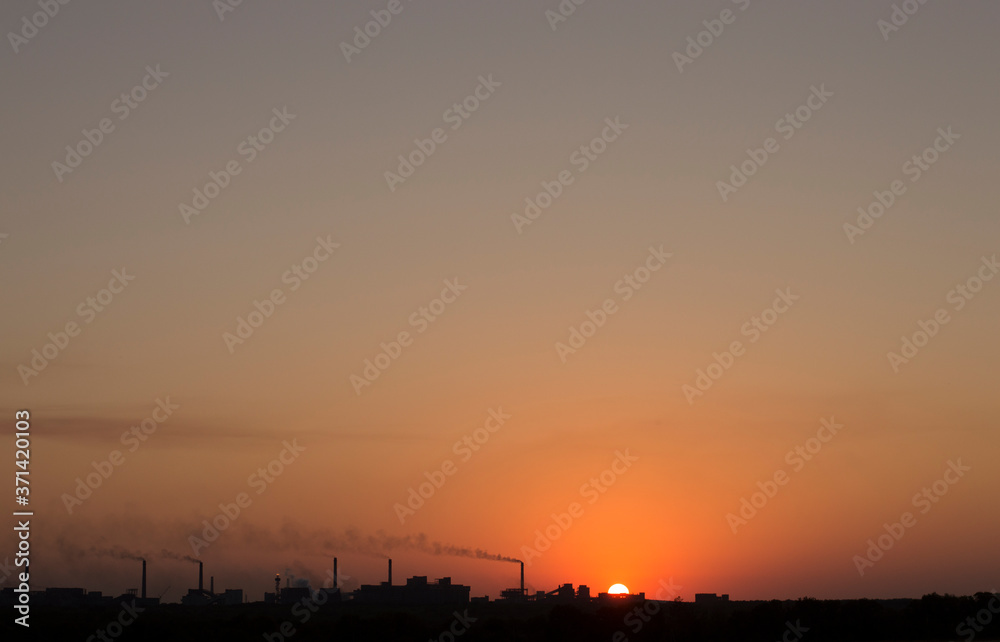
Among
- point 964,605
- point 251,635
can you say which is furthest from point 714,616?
point 251,635

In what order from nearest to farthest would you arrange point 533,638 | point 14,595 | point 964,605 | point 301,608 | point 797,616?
point 533,638
point 797,616
point 964,605
point 301,608
point 14,595

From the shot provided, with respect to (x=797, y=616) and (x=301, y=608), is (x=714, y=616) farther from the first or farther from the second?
(x=301, y=608)

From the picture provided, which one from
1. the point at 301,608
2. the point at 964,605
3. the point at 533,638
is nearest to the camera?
the point at 533,638

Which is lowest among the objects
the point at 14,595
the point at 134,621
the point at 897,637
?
the point at 897,637

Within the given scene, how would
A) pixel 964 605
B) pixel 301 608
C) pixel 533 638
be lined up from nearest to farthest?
pixel 533 638 → pixel 964 605 → pixel 301 608

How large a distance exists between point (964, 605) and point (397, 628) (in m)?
57.3

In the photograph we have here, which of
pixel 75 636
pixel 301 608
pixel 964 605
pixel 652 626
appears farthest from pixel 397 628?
pixel 301 608

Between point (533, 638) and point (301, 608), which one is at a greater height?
point (301, 608)

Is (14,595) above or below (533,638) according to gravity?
above

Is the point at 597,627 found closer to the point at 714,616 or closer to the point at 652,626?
the point at 652,626

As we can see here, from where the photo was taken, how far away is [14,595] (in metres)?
186

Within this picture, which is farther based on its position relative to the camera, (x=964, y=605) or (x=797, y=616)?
(x=964, y=605)

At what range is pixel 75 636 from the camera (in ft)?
320

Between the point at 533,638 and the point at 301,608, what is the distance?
7798 cm
